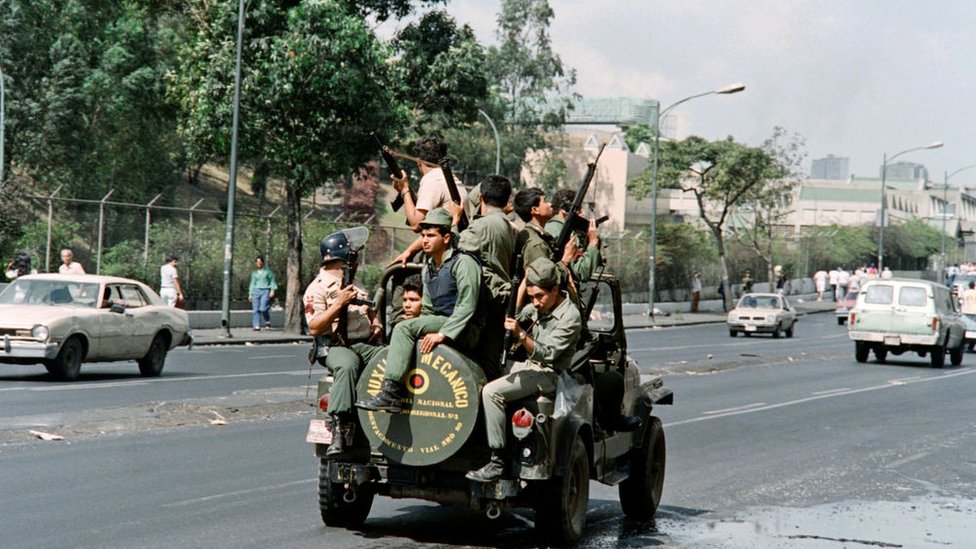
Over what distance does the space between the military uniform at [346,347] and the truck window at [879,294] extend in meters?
25.0

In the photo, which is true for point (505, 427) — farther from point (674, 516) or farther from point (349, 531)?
point (674, 516)

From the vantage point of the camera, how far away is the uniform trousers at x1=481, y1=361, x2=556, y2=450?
7898mm

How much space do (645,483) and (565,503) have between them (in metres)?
1.78

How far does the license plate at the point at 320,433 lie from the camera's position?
27.6 ft

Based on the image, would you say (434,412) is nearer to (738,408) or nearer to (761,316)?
(738,408)

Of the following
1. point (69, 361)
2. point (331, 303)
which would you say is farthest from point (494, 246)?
point (69, 361)

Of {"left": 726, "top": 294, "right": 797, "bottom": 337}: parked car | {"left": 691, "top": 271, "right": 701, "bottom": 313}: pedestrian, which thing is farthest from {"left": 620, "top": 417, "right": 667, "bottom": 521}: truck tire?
{"left": 691, "top": 271, "right": 701, "bottom": 313}: pedestrian

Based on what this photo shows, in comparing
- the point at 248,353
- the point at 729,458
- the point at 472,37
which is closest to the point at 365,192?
the point at 472,37

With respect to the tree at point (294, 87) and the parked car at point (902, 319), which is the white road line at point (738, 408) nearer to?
the parked car at point (902, 319)

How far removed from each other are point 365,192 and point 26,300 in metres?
56.5

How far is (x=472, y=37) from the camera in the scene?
37.4 meters

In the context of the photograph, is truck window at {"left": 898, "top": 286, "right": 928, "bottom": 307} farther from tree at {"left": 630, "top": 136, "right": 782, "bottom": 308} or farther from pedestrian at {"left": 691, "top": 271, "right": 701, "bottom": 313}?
pedestrian at {"left": 691, "top": 271, "right": 701, "bottom": 313}

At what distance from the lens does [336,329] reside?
870 centimetres

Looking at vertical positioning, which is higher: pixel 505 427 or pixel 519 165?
pixel 519 165
